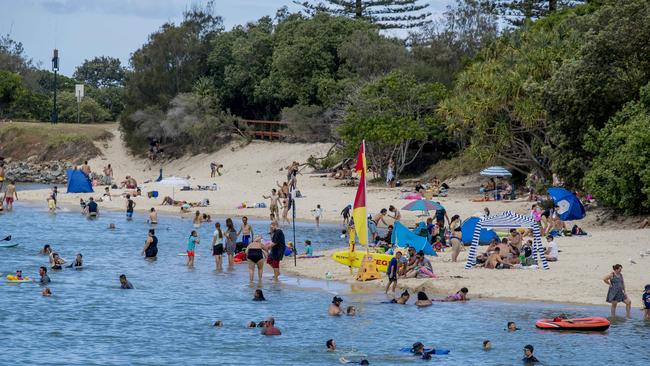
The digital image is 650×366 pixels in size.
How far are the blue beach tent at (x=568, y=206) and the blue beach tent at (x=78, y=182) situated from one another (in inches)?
1077

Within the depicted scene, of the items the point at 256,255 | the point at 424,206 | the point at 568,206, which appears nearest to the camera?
the point at 256,255

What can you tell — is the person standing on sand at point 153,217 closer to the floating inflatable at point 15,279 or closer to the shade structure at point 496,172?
the floating inflatable at point 15,279

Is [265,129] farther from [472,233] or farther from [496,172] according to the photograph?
[472,233]

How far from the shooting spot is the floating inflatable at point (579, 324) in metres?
24.5

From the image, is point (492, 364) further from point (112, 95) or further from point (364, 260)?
point (112, 95)

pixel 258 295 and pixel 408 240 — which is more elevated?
pixel 408 240

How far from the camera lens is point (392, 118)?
55.2 m

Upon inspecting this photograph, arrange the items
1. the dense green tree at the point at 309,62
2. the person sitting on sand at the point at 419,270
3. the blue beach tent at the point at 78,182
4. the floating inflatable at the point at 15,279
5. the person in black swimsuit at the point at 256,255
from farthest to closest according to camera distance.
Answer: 1. the dense green tree at the point at 309,62
2. the blue beach tent at the point at 78,182
3. the floating inflatable at the point at 15,279
4. the person in black swimsuit at the point at 256,255
5. the person sitting on sand at the point at 419,270

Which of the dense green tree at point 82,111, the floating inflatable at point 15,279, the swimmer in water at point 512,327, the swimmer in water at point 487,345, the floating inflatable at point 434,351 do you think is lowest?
the floating inflatable at point 434,351

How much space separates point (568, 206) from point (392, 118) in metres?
16.8

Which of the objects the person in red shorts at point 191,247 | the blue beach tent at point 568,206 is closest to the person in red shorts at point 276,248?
the person in red shorts at point 191,247

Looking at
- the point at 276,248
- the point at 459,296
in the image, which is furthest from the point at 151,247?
the point at 459,296

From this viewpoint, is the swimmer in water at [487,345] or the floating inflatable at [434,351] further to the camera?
the swimmer in water at [487,345]

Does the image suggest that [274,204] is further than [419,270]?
Yes
